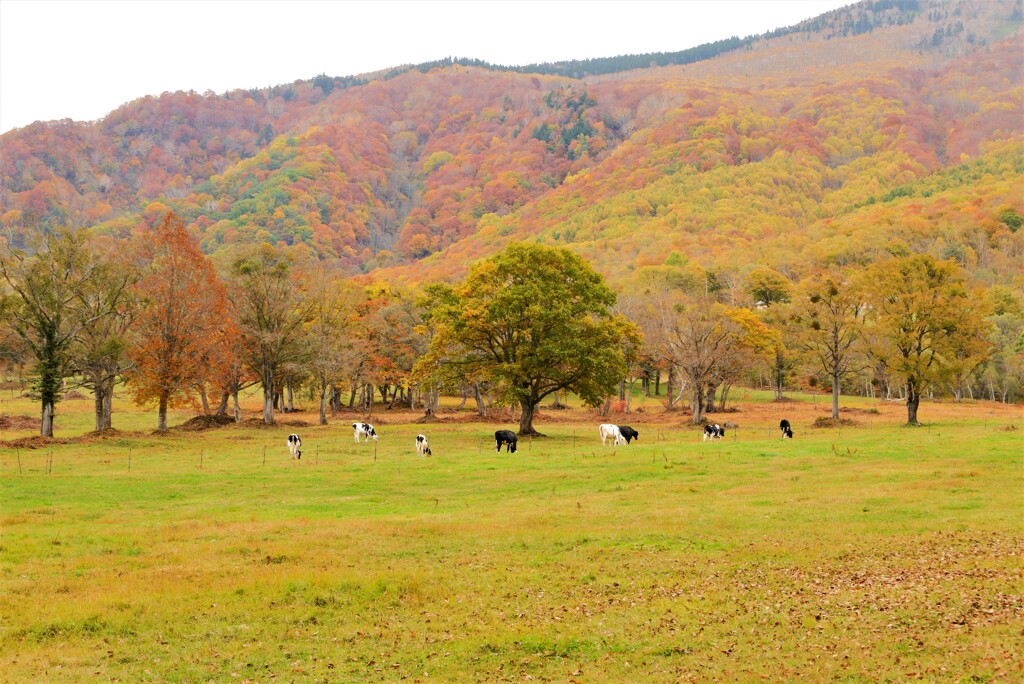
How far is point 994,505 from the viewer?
77.9 ft

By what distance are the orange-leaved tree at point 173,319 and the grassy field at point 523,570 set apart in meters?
14.1

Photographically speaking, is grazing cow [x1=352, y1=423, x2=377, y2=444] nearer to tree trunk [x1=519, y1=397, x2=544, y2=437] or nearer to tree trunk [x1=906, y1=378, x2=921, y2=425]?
tree trunk [x1=519, y1=397, x2=544, y2=437]

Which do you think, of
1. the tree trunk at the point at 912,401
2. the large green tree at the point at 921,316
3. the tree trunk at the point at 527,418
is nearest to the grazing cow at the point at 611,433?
the tree trunk at the point at 527,418

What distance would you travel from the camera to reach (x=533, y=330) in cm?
5166

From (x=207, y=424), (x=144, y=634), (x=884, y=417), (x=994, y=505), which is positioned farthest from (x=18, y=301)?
(x=884, y=417)

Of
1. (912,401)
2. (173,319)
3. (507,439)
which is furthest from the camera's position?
(912,401)

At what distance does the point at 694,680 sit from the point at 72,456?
37.5m

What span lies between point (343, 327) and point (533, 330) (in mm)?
26530

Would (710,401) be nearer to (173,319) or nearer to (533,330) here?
(533,330)

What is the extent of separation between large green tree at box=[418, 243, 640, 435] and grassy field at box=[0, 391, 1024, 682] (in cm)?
1590

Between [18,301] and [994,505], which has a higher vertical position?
[18,301]

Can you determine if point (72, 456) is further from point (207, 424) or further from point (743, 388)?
point (743, 388)

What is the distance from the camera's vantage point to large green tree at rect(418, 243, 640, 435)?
50875mm

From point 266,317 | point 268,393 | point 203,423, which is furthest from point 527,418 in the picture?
point 203,423
